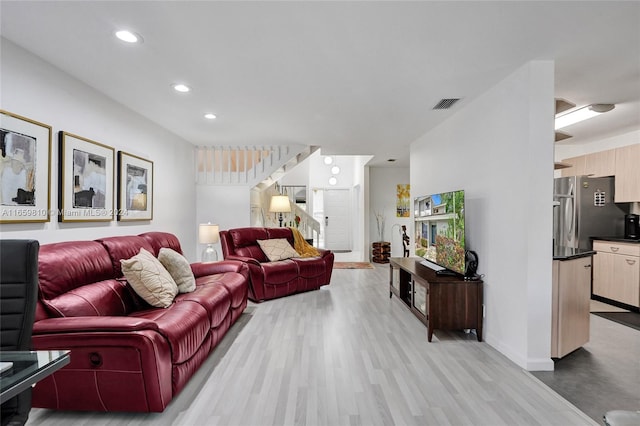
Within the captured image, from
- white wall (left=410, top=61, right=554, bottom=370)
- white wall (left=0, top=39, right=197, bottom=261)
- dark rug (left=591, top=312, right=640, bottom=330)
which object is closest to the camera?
white wall (left=0, top=39, right=197, bottom=261)

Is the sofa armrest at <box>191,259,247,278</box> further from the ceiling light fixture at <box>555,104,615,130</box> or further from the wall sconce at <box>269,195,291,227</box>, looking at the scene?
the ceiling light fixture at <box>555,104,615,130</box>

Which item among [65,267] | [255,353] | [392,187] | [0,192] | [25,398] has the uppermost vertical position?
[392,187]

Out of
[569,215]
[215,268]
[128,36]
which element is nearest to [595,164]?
[569,215]

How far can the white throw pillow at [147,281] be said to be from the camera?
2.54 metres

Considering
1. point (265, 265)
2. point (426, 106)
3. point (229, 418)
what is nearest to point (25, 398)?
point (229, 418)

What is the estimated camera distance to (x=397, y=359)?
2.66m

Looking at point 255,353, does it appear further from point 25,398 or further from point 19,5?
point 19,5

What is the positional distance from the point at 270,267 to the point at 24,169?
2819 mm

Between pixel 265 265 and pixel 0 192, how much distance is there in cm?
287

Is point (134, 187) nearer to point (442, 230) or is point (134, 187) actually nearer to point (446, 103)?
point (442, 230)

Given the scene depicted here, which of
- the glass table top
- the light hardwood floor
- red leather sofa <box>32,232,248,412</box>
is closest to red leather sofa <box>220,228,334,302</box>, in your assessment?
the light hardwood floor

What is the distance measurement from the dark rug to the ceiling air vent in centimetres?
318

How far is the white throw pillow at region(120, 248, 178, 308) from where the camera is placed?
8.34 ft

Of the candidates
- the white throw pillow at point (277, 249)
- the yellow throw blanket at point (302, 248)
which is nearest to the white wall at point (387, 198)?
the yellow throw blanket at point (302, 248)
